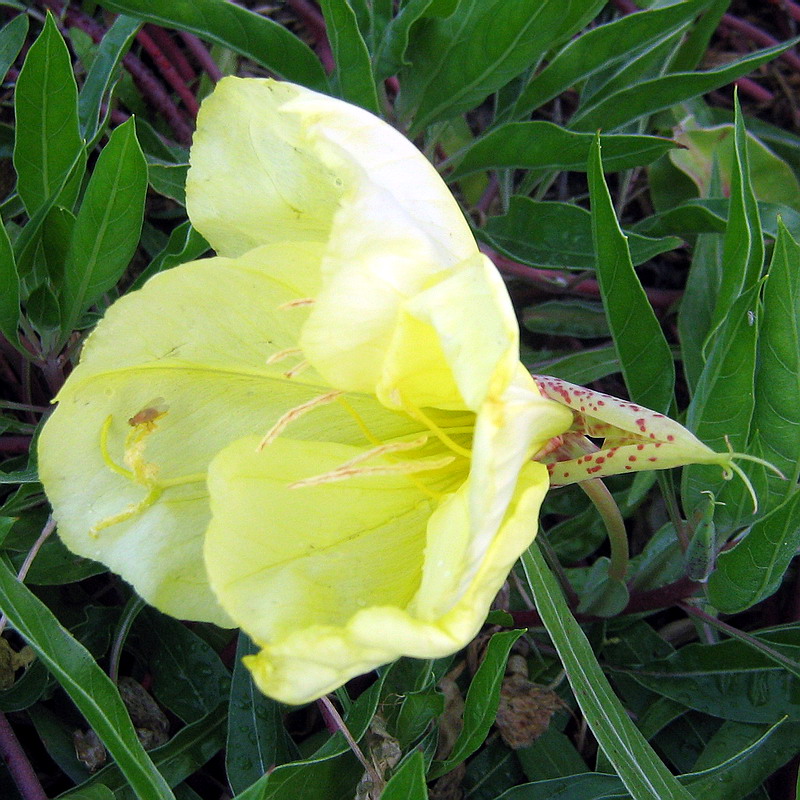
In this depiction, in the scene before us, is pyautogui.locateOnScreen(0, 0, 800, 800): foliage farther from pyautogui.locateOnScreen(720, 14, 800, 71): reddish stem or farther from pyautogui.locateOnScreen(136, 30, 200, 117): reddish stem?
pyautogui.locateOnScreen(720, 14, 800, 71): reddish stem

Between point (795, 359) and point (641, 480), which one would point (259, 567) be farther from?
point (641, 480)

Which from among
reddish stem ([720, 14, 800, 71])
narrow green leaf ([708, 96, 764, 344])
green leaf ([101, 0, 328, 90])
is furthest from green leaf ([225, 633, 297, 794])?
reddish stem ([720, 14, 800, 71])

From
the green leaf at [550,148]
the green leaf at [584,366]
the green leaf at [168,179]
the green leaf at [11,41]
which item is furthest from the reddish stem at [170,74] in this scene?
the green leaf at [584,366]

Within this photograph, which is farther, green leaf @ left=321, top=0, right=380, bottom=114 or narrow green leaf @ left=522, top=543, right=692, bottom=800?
green leaf @ left=321, top=0, right=380, bottom=114

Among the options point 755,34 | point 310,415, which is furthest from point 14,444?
point 755,34

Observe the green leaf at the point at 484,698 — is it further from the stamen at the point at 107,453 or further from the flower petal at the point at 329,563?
the stamen at the point at 107,453

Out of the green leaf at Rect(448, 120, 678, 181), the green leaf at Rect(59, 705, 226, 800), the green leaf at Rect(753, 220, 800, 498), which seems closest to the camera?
the green leaf at Rect(753, 220, 800, 498)

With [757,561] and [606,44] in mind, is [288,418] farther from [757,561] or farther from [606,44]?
[606,44]
